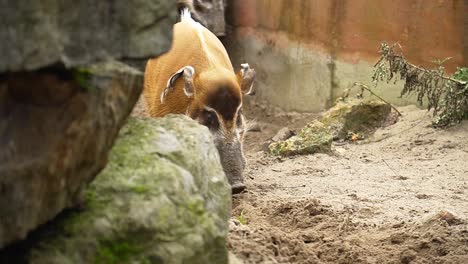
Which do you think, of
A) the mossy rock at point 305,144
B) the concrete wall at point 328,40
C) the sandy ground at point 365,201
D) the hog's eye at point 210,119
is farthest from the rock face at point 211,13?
the hog's eye at point 210,119

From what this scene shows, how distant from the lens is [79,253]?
2.38 m

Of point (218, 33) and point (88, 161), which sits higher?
point (88, 161)

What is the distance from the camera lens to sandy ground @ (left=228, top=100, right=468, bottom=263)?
4117 mm

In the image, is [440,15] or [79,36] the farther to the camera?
[440,15]

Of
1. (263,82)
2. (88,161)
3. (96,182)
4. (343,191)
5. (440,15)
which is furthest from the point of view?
(263,82)

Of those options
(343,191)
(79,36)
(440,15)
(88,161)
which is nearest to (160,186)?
(88,161)

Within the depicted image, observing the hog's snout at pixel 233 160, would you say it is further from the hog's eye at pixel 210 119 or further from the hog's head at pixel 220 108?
the hog's eye at pixel 210 119

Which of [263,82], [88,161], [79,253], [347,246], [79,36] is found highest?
Answer: [79,36]

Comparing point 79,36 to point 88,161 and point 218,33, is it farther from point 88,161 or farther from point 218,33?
point 218,33

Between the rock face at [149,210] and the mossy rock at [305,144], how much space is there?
14.3 ft

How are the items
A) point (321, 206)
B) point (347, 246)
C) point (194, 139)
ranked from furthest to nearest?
point (321, 206) → point (347, 246) → point (194, 139)

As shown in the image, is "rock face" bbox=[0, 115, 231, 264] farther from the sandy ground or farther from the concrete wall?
the concrete wall

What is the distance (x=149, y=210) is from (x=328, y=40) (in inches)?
254

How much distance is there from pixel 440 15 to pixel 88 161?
5985 millimetres
